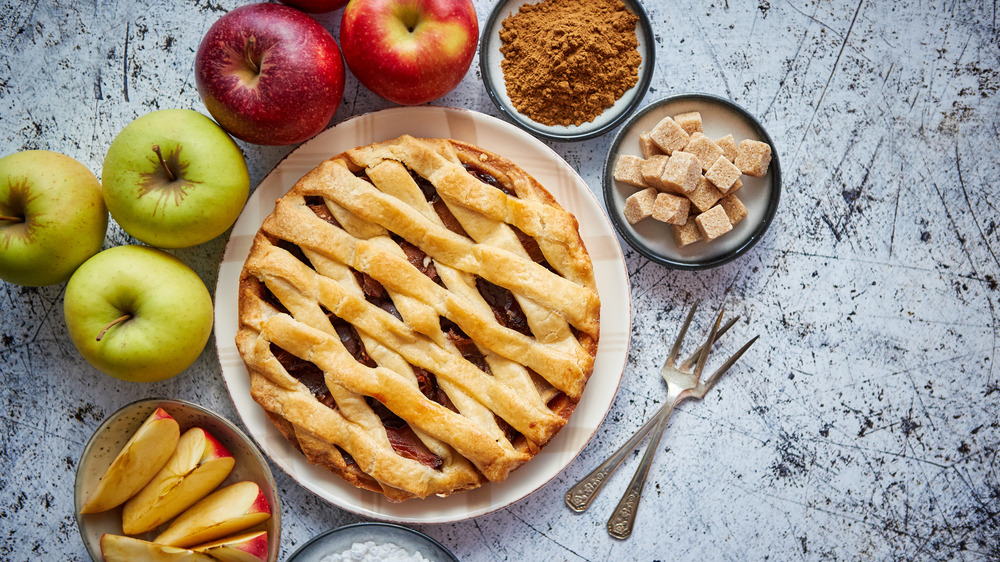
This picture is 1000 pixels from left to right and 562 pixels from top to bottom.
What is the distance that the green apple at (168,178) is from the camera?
63.9 inches

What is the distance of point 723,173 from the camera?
1.86 m

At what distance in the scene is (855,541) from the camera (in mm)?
2012

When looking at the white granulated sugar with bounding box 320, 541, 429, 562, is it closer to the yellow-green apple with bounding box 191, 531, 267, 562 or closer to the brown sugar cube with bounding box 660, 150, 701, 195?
the yellow-green apple with bounding box 191, 531, 267, 562

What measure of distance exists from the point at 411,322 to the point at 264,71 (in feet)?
2.48

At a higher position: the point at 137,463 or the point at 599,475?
the point at 137,463

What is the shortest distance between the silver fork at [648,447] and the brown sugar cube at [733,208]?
29 cm

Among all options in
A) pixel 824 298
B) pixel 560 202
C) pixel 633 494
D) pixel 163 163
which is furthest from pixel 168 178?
pixel 824 298

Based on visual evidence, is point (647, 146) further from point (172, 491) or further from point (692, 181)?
point (172, 491)

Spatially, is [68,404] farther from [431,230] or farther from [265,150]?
[431,230]

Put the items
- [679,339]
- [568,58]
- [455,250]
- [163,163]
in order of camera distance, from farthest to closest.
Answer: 1. [679,339]
2. [568,58]
3. [455,250]
4. [163,163]

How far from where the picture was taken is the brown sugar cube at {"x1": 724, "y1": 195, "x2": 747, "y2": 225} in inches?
74.6


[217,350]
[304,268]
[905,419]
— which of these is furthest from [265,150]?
[905,419]

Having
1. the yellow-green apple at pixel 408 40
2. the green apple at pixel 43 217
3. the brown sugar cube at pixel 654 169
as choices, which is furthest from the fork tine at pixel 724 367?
the green apple at pixel 43 217

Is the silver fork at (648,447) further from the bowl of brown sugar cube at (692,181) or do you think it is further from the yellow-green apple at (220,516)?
the yellow-green apple at (220,516)
